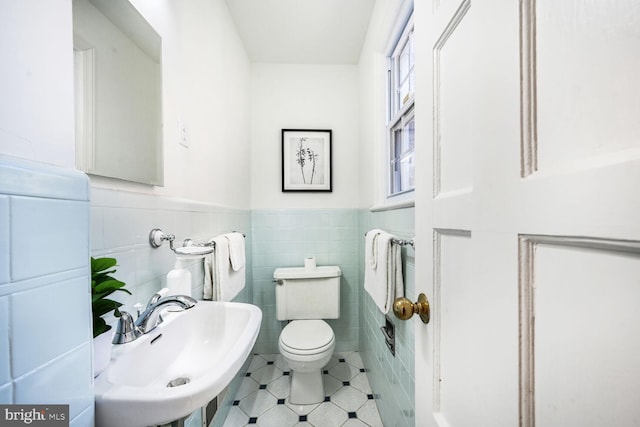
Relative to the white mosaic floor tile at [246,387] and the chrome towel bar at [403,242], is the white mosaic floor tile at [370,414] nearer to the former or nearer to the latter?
the white mosaic floor tile at [246,387]

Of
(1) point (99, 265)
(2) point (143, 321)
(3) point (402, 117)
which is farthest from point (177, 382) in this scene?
(3) point (402, 117)

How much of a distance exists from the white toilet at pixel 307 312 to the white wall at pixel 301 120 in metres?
0.61

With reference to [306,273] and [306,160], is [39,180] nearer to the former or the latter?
[306,273]

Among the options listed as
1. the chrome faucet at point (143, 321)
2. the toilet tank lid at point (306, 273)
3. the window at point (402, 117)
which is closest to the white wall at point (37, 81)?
the chrome faucet at point (143, 321)

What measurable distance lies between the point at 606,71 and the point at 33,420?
82cm

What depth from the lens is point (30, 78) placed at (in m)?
0.40

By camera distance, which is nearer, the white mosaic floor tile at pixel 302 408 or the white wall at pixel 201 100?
the white wall at pixel 201 100

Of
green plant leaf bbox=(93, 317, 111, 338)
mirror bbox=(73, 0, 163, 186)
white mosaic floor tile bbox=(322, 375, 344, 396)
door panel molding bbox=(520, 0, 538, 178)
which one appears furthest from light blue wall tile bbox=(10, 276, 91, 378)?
white mosaic floor tile bbox=(322, 375, 344, 396)

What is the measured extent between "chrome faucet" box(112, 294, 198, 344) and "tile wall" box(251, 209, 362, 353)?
1.37m

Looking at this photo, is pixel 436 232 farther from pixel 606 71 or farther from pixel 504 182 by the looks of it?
pixel 606 71

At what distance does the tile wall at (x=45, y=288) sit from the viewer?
1.13 ft

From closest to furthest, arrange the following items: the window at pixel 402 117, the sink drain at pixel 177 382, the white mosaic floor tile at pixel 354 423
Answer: the sink drain at pixel 177 382 < the window at pixel 402 117 < the white mosaic floor tile at pixel 354 423

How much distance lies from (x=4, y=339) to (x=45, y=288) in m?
0.07

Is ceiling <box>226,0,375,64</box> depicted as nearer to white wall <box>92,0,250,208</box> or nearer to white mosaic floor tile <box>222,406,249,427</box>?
white wall <box>92,0,250,208</box>
